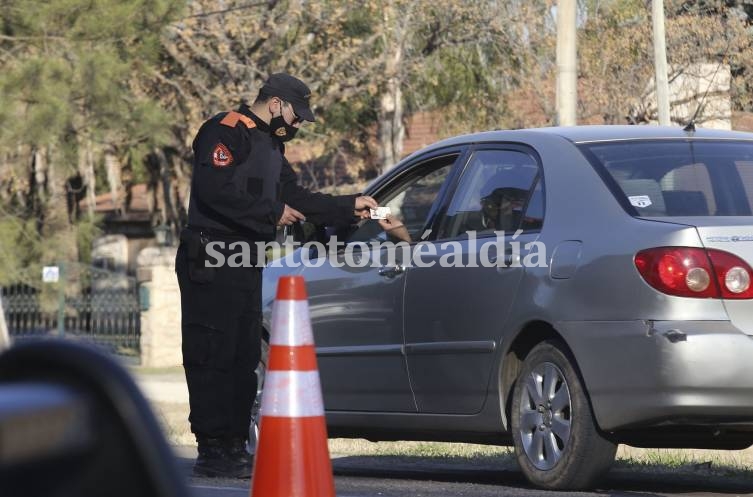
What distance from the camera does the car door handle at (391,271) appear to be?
6.68m

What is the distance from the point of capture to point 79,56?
2073 centimetres

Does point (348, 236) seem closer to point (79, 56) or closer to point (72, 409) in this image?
point (72, 409)

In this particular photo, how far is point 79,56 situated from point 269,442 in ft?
57.0

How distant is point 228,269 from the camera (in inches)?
243

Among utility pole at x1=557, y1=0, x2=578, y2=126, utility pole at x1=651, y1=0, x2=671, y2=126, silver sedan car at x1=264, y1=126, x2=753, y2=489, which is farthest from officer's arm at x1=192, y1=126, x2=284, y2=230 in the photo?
utility pole at x1=651, y1=0, x2=671, y2=126

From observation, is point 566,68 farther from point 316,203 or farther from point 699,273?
point 699,273

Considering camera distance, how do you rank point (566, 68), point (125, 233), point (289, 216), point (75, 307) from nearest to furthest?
point (289, 216) < point (566, 68) < point (75, 307) < point (125, 233)

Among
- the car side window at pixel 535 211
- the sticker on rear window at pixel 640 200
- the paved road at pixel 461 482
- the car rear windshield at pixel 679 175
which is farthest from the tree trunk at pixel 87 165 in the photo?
the sticker on rear window at pixel 640 200

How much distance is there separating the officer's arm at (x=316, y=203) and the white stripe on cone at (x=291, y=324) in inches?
95.1

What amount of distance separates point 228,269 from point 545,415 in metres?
1.47

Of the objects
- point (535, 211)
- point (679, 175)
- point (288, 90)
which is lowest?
point (535, 211)

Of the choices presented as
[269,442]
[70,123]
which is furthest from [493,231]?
[70,123]

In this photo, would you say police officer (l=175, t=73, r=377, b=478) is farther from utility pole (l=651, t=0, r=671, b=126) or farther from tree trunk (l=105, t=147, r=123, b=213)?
tree trunk (l=105, t=147, r=123, b=213)

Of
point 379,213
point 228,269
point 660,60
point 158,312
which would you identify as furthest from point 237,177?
point 158,312
